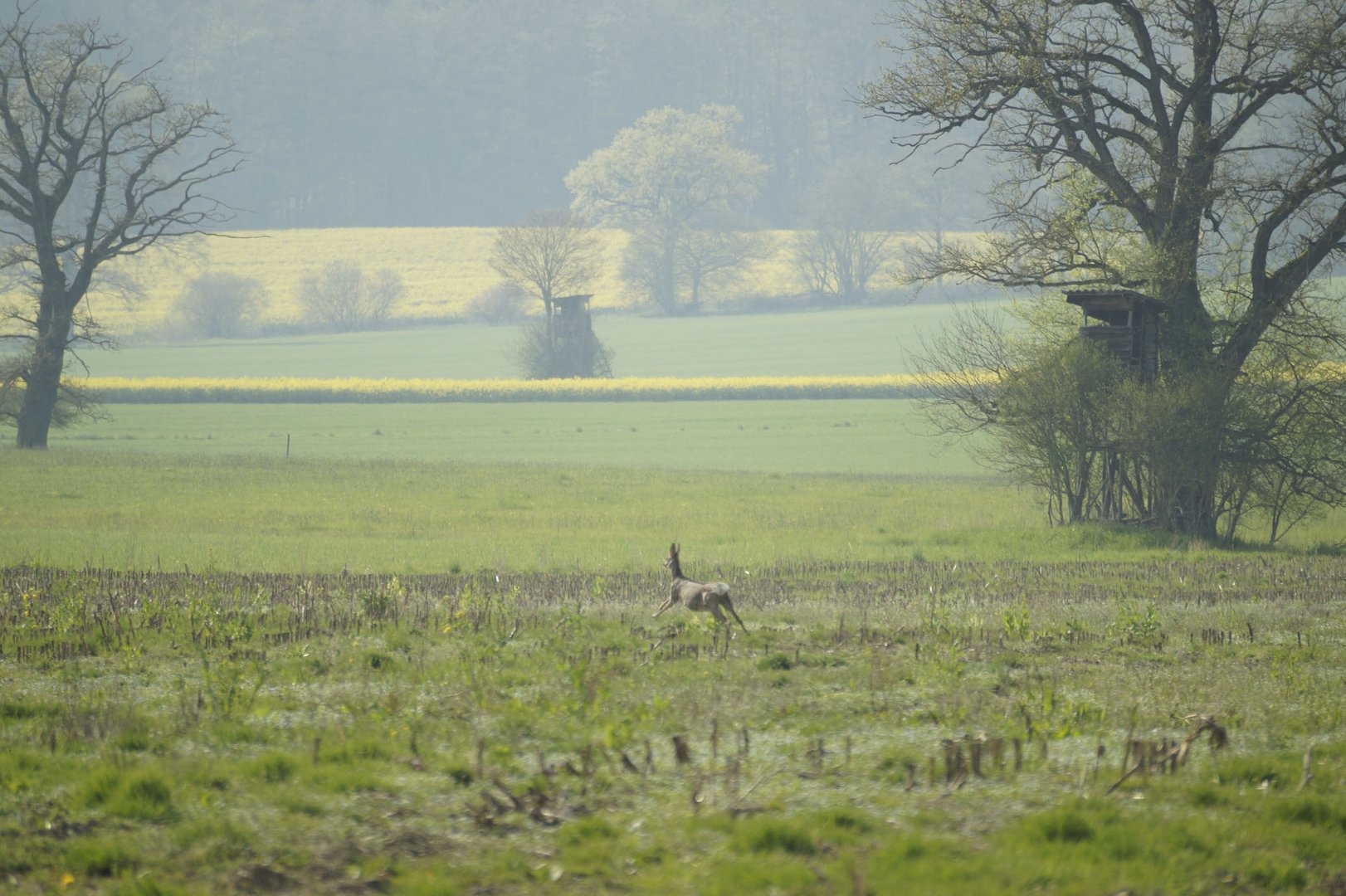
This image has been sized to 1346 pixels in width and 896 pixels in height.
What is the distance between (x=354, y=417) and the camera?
212ft

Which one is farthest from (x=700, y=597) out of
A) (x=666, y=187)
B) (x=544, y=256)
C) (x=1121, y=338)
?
(x=666, y=187)

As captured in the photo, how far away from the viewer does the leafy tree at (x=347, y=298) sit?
365ft

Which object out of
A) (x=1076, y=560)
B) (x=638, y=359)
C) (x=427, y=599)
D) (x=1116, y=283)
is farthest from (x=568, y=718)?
(x=638, y=359)

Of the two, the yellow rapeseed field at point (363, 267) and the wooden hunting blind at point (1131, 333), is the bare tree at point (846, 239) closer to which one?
the yellow rapeseed field at point (363, 267)

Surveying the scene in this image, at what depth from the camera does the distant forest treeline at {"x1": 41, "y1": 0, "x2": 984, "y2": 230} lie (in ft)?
526

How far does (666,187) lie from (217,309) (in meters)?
41.1

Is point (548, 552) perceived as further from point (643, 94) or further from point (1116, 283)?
point (643, 94)

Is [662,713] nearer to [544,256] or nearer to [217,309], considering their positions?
[544,256]

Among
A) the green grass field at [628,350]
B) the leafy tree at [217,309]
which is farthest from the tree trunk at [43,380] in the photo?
the leafy tree at [217,309]


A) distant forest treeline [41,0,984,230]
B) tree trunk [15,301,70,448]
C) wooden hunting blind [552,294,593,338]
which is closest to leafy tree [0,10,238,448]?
tree trunk [15,301,70,448]

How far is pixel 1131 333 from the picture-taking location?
86.1 feet

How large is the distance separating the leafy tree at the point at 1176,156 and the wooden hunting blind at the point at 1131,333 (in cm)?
33

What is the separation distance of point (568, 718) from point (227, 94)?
170 meters

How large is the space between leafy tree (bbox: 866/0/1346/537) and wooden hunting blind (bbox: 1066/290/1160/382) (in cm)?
33
